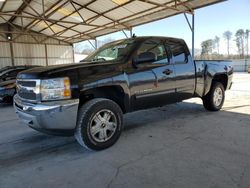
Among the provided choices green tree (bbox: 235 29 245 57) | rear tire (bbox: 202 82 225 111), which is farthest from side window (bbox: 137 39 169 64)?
green tree (bbox: 235 29 245 57)

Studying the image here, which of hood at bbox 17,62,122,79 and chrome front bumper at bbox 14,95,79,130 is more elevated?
hood at bbox 17,62,122,79

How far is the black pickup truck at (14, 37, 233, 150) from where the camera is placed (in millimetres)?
3389

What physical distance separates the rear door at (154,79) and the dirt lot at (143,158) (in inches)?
25.2

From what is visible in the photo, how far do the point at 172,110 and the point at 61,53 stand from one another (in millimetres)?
21106

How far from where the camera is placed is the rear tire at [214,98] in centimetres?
610

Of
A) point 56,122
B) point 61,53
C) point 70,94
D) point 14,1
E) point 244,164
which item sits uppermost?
point 14,1

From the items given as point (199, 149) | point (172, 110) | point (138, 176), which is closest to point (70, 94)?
point (138, 176)

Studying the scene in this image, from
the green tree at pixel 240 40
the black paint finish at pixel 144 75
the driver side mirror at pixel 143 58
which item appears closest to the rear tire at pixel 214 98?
the black paint finish at pixel 144 75

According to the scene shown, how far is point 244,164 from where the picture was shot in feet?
10.1

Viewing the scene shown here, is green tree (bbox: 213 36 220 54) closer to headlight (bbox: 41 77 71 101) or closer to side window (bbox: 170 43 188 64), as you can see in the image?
side window (bbox: 170 43 188 64)

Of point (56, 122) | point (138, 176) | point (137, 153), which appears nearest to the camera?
point (138, 176)

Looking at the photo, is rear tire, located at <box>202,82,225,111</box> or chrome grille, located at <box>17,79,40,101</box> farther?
rear tire, located at <box>202,82,225,111</box>

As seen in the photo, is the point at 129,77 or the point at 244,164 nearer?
the point at 244,164

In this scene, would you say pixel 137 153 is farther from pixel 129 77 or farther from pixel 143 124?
pixel 143 124
